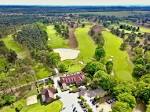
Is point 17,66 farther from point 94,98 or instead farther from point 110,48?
point 110,48

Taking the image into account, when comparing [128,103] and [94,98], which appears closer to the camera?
[128,103]

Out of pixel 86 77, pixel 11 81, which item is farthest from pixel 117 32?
pixel 11 81

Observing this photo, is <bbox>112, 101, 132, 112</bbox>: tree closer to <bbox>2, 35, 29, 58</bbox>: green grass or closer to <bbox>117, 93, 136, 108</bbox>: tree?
<bbox>117, 93, 136, 108</bbox>: tree

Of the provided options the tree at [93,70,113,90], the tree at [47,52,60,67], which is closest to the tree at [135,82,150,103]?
the tree at [93,70,113,90]

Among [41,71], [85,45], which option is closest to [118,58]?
[85,45]

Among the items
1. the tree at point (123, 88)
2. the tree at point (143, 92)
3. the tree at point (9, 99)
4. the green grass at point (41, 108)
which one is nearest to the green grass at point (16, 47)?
the tree at point (9, 99)

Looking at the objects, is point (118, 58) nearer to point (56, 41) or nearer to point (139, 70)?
point (139, 70)

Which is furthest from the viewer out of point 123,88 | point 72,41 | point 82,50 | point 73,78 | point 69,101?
point 72,41
